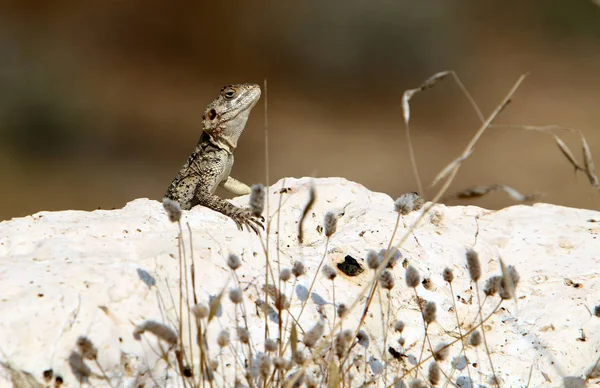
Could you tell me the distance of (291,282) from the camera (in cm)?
296

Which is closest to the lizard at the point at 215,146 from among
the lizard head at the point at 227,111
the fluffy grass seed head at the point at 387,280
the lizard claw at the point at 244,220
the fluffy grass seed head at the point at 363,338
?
the lizard head at the point at 227,111

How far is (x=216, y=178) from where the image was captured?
5453mm

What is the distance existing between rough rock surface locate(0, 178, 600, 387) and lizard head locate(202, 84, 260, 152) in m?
1.76

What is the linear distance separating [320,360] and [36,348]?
3.17ft

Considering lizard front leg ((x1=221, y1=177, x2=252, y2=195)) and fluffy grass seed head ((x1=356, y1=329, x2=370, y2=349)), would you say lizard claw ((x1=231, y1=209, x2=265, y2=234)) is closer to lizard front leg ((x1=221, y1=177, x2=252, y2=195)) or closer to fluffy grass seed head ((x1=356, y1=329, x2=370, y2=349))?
fluffy grass seed head ((x1=356, y1=329, x2=370, y2=349))

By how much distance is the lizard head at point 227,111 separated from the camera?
5645mm

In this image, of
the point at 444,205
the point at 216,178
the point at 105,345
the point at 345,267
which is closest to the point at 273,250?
the point at 345,267

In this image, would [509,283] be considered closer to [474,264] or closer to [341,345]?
[474,264]

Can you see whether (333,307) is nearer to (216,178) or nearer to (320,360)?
(320,360)

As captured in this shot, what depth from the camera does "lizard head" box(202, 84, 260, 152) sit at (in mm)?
5645

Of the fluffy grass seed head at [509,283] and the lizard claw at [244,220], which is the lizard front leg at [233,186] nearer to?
the lizard claw at [244,220]

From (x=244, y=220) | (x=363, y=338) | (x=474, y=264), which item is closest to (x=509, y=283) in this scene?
(x=474, y=264)

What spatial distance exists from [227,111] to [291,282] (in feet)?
9.62

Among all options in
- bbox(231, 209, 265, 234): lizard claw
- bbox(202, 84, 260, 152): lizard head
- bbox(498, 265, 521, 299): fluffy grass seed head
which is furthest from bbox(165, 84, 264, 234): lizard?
bbox(498, 265, 521, 299): fluffy grass seed head
